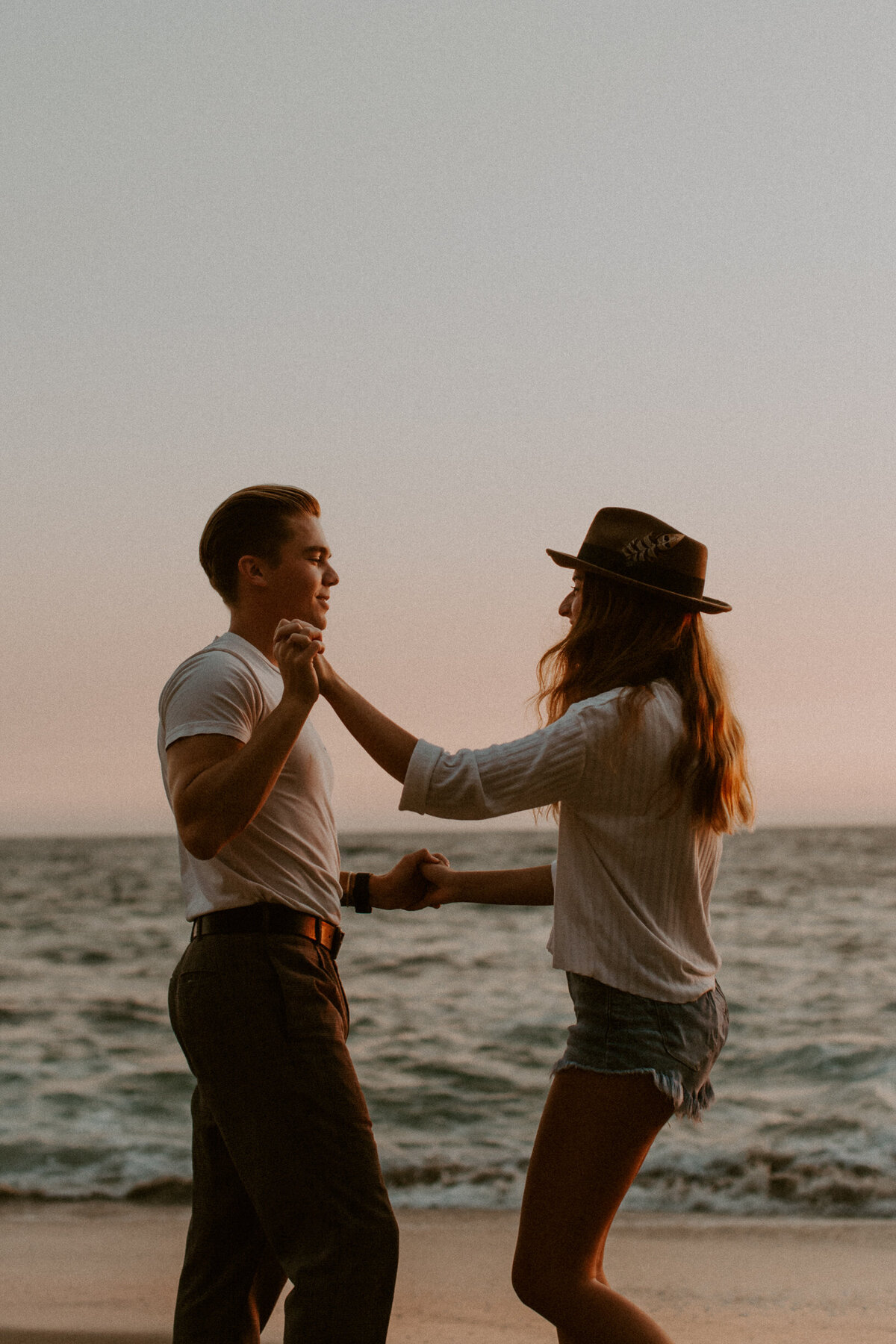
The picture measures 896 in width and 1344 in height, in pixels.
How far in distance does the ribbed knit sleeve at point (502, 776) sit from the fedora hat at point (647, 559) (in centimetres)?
35

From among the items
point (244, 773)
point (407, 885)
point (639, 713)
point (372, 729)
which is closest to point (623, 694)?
point (639, 713)

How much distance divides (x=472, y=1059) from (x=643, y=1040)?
7587mm

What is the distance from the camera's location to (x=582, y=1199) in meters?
2.36

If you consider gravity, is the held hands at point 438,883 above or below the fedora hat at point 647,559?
below

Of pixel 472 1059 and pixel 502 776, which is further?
pixel 472 1059

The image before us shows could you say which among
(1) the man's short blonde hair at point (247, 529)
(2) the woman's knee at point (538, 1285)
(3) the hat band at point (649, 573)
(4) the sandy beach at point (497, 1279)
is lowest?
(4) the sandy beach at point (497, 1279)

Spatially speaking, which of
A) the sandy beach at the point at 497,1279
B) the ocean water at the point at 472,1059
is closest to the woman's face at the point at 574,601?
the sandy beach at the point at 497,1279

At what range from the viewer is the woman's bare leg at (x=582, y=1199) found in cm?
233

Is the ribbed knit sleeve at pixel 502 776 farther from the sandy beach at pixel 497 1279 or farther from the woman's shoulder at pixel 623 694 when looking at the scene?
the sandy beach at pixel 497 1279

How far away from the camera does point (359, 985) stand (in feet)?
41.8

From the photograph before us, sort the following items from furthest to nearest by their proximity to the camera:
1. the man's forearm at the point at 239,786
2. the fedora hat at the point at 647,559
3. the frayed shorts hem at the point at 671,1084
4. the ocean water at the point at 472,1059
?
the ocean water at the point at 472,1059 → the fedora hat at the point at 647,559 → the frayed shorts hem at the point at 671,1084 → the man's forearm at the point at 239,786

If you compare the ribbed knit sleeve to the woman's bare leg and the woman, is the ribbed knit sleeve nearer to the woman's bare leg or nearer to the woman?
the woman

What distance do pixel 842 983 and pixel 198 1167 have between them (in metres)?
11.4

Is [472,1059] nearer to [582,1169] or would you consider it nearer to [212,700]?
[582,1169]
